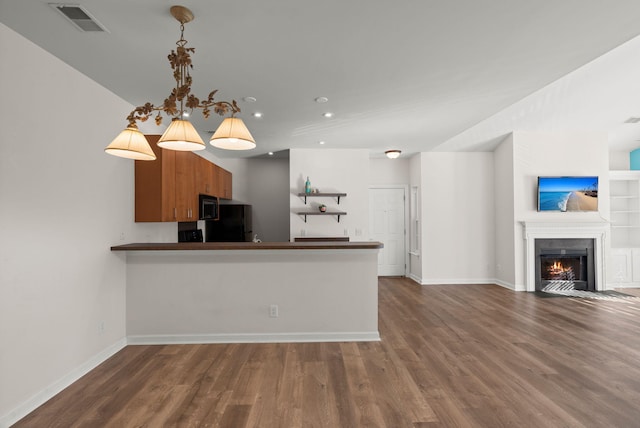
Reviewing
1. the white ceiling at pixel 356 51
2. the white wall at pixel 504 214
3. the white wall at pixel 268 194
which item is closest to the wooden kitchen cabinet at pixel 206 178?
Result: the white ceiling at pixel 356 51

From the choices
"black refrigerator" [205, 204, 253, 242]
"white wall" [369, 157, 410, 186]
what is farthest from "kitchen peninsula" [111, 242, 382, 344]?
"white wall" [369, 157, 410, 186]

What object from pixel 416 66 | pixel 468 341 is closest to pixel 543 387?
pixel 468 341

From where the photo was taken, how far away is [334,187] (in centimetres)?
604

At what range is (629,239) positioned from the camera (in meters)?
6.45

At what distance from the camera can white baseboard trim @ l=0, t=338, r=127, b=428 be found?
7.25ft

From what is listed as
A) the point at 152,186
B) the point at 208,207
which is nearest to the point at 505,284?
the point at 208,207

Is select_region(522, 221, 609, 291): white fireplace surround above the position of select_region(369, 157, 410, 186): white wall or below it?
below

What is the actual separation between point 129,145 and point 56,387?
6.44 ft

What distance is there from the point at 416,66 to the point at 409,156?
14.1 feet

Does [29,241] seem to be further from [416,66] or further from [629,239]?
[629,239]

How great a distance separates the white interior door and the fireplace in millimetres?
2497

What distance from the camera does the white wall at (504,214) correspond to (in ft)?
19.4

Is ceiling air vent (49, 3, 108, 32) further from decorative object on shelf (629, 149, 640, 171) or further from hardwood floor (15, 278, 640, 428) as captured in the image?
decorative object on shelf (629, 149, 640, 171)

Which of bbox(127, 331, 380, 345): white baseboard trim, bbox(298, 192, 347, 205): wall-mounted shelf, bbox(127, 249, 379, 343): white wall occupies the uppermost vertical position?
bbox(298, 192, 347, 205): wall-mounted shelf
